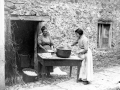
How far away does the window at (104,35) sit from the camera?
1082 cm

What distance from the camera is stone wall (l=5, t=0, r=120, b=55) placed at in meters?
8.59

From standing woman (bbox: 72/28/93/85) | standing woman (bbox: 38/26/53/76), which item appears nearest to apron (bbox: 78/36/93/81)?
standing woman (bbox: 72/28/93/85)

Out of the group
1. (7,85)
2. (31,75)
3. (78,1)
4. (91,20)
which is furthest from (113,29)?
(7,85)

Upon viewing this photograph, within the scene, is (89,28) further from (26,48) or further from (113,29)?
(26,48)

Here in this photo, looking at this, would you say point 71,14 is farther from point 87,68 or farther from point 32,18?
point 87,68

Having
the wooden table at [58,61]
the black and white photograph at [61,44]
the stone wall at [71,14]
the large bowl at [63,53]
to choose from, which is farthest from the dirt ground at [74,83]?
the stone wall at [71,14]

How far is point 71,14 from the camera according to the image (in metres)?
9.75

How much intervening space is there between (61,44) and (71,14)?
1401 mm

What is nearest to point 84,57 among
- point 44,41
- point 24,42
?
point 44,41

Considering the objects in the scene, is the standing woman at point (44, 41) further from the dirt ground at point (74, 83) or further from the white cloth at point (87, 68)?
the white cloth at point (87, 68)

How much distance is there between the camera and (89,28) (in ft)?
33.9

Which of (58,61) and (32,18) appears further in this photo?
(32,18)

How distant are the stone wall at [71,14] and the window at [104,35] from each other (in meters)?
0.24

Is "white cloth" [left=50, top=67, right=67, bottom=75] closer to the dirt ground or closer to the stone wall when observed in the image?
the dirt ground
